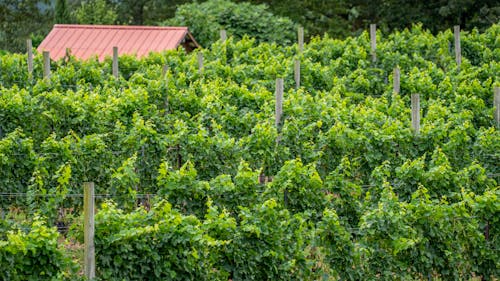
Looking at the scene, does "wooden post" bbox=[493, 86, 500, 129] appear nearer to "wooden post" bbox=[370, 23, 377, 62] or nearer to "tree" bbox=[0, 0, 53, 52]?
"wooden post" bbox=[370, 23, 377, 62]

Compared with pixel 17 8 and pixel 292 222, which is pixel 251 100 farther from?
pixel 17 8

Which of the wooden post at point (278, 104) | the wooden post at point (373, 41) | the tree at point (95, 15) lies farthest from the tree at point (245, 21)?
the wooden post at point (278, 104)

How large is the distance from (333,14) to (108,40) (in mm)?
15717

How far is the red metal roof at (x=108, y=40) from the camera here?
24.9 meters

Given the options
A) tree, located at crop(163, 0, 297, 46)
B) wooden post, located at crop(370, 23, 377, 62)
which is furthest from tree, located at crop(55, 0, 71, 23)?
wooden post, located at crop(370, 23, 377, 62)

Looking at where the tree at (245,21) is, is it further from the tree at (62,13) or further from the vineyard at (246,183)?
the vineyard at (246,183)

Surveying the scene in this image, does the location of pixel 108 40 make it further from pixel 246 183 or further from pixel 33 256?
pixel 33 256

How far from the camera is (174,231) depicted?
957cm

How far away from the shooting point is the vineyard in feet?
31.7

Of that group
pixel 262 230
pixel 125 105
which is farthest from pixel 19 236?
pixel 125 105

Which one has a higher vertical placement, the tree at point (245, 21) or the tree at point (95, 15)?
the tree at point (245, 21)

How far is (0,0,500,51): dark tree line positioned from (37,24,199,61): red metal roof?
6.65m

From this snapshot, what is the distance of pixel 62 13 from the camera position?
3619 centimetres

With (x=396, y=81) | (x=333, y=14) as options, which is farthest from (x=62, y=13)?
(x=396, y=81)
